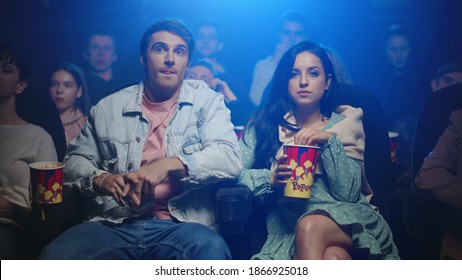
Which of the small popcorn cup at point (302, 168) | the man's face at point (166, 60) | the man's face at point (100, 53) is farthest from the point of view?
the man's face at point (100, 53)

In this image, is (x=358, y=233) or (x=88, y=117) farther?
(x=88, y=117)

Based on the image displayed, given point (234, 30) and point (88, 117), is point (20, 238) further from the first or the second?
point (234, 30)

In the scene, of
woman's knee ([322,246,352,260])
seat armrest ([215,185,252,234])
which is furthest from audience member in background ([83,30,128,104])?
woman's knee ([322,246,352,260])

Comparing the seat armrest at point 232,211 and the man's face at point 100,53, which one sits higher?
the man's face at point 100,53

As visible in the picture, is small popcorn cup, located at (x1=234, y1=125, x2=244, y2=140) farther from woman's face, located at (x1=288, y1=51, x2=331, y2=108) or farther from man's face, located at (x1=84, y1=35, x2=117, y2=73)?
man's face, located at (x1=84, y1=35, x2=117, y2=73)

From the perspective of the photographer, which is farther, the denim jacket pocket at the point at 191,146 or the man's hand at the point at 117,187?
the denim jacket pocket at the point at 191,146

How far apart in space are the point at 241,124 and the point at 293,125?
0.21 meters

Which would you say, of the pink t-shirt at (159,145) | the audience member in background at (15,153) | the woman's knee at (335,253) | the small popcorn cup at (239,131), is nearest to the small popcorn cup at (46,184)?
the audience member in background at (15,153)

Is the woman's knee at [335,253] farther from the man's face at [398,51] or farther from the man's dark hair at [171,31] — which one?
the man's dark hair at [171,31]

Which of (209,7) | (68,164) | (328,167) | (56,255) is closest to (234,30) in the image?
(209,7)

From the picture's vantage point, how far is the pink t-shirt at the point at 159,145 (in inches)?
80.2

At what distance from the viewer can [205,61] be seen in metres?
2.20

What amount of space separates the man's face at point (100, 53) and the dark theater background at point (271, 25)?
0.04 meters

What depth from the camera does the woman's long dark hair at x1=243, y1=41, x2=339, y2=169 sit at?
2.13 m
